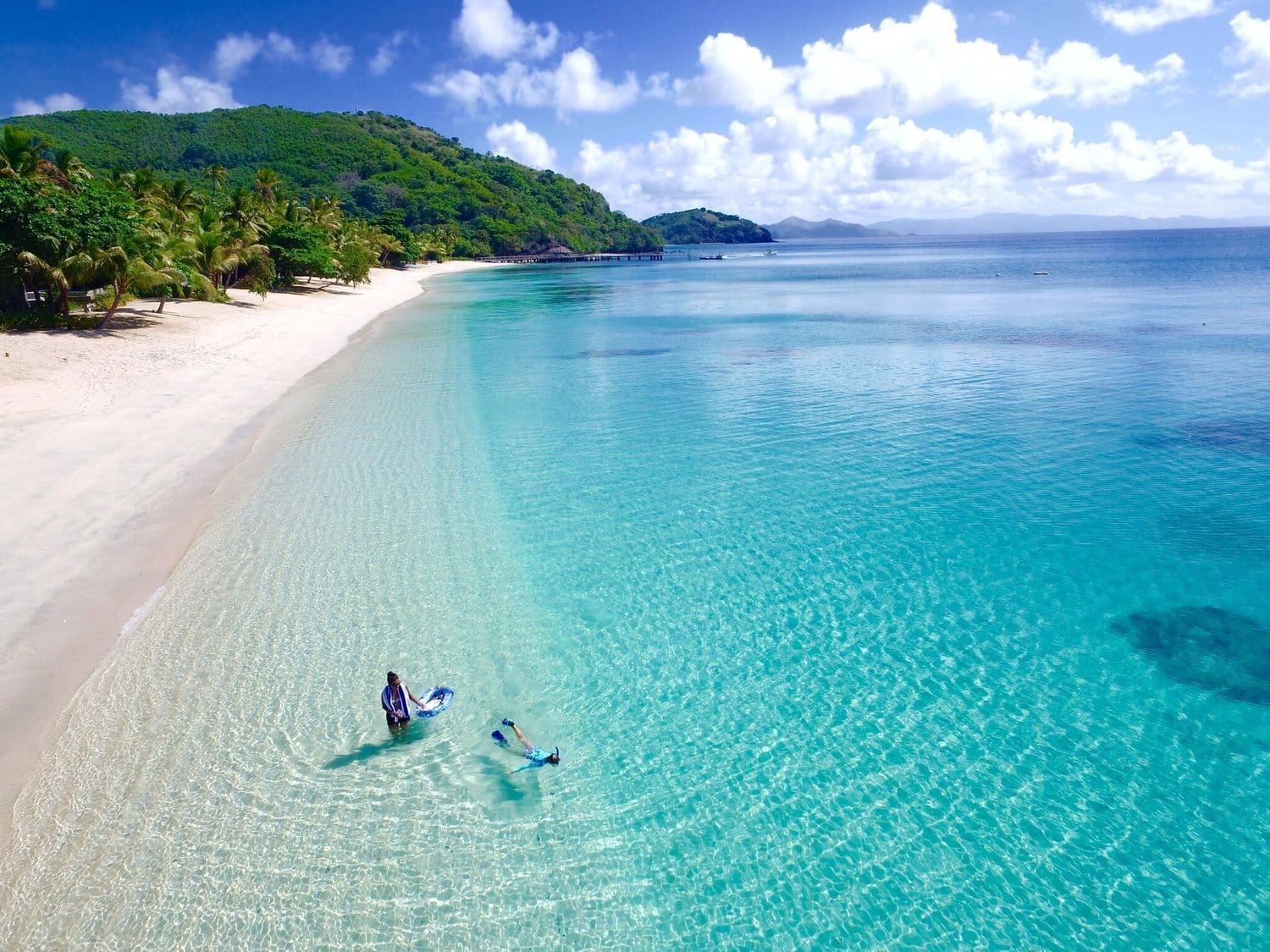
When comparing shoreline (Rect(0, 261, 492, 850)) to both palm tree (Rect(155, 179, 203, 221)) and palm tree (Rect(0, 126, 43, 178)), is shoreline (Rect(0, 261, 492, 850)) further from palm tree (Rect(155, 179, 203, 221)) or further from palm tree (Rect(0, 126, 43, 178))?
palm tree (Rect(155, 179, 203, 221))

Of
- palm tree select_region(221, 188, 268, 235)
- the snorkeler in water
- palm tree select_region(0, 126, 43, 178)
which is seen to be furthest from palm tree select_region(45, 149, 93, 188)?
the snorkeler in water

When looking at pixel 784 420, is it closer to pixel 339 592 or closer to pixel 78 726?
pixel 339 592

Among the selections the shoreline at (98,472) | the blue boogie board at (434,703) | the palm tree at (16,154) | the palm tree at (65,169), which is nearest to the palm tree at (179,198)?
the palm tree at (65,169)

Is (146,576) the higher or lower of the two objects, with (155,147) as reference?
lower

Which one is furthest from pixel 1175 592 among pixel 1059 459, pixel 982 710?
pixel 1059 459

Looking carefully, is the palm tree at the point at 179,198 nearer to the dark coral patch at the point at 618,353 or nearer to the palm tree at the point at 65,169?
the palm tree at the point at 65,169
